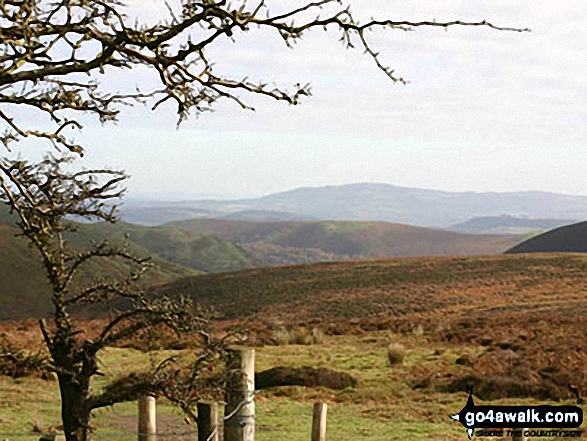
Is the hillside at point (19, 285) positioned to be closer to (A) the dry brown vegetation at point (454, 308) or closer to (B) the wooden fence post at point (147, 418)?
(A) the dry brown vegetation at point (454, 308)

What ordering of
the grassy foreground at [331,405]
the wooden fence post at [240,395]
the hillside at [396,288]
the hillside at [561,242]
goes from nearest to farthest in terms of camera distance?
the wooden fence post at [240,395], the grassy foreground at [331,405], the hillside at [396,288], the hillside at [561,242]

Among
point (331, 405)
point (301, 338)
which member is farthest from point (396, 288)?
point (331, 405)

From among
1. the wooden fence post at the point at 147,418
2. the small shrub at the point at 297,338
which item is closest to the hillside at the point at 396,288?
the small shrub at the point at 297,338

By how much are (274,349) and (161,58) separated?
21.7 metres

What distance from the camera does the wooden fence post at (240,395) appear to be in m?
6.42

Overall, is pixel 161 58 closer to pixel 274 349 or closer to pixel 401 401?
pixel 401 401

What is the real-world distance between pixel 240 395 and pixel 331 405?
37.1ft

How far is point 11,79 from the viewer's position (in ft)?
21.1

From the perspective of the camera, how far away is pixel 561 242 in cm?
12181

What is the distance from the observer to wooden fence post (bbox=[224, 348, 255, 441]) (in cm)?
642

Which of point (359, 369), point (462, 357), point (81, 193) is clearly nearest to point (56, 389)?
point (359, 369)

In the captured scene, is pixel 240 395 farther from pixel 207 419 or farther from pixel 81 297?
pixel 81 297

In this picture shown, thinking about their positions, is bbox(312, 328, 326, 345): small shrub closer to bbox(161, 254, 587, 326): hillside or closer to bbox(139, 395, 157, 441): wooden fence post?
bbox(161, 254, 587, 326): hillside

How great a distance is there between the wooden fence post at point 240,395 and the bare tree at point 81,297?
0.98m
